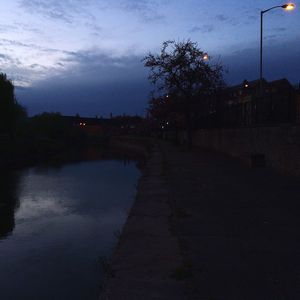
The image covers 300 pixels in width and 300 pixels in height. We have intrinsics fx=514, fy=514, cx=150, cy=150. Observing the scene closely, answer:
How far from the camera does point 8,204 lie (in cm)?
1942

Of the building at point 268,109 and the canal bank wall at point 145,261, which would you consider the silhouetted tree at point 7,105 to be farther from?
the canal bank wall at point 145,261

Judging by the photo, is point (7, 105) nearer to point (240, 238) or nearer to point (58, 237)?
point (58, 237)

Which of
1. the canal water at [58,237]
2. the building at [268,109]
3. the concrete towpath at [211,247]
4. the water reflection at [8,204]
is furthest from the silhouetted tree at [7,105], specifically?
the concrete towpath at [211,247]

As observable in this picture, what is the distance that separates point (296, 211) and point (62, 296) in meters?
5.65

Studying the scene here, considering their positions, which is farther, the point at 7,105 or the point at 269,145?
the point at 7,105

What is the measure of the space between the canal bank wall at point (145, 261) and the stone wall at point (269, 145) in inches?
311

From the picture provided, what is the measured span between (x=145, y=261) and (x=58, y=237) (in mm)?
5672

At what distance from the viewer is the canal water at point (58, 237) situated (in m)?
8.41

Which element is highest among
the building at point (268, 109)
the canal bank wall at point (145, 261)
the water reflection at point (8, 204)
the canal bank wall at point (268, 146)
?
the building at point (268, 109)

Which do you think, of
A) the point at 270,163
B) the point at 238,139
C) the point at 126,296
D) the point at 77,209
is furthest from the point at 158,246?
the point at 238,139

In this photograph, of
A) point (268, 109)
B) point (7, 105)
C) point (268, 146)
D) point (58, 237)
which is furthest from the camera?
point (7, 105)

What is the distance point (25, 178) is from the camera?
102ft

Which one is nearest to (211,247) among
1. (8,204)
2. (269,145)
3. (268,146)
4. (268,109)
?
(8,204)

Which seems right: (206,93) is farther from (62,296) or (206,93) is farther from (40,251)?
(62,296)
